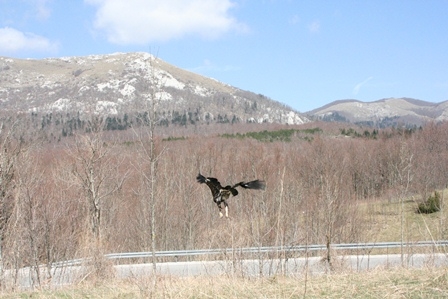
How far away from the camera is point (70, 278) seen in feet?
40.1

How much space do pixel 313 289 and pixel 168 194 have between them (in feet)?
98.8

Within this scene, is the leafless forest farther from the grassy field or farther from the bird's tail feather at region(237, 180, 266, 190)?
the grassy field

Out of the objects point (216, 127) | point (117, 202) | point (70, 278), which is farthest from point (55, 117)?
point (70, 278)

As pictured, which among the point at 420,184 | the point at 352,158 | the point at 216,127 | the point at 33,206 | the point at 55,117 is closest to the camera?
the point at 33,206

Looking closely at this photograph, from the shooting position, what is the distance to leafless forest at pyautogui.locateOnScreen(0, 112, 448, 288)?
13.1m

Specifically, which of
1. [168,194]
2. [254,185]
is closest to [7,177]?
[254,185]

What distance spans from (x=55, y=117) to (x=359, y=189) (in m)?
127

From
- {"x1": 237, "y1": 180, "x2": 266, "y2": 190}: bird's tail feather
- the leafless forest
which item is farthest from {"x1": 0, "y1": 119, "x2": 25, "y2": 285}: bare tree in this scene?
{"x1": 237, "y1": 180, "x2": 266, "y2": 190}: bird's tail feather

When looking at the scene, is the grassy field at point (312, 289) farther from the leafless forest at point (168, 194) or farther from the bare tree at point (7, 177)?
the bare tree at point (7, 177)

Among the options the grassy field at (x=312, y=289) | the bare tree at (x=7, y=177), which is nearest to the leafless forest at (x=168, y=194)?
the bare tree at (x=7, y=177)

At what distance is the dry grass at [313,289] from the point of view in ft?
19.5

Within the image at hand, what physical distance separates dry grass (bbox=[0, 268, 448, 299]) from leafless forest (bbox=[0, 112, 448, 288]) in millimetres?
777

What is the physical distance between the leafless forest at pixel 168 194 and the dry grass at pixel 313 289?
78 cm

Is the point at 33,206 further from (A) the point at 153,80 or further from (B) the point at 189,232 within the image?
(B) the point at 189,232
